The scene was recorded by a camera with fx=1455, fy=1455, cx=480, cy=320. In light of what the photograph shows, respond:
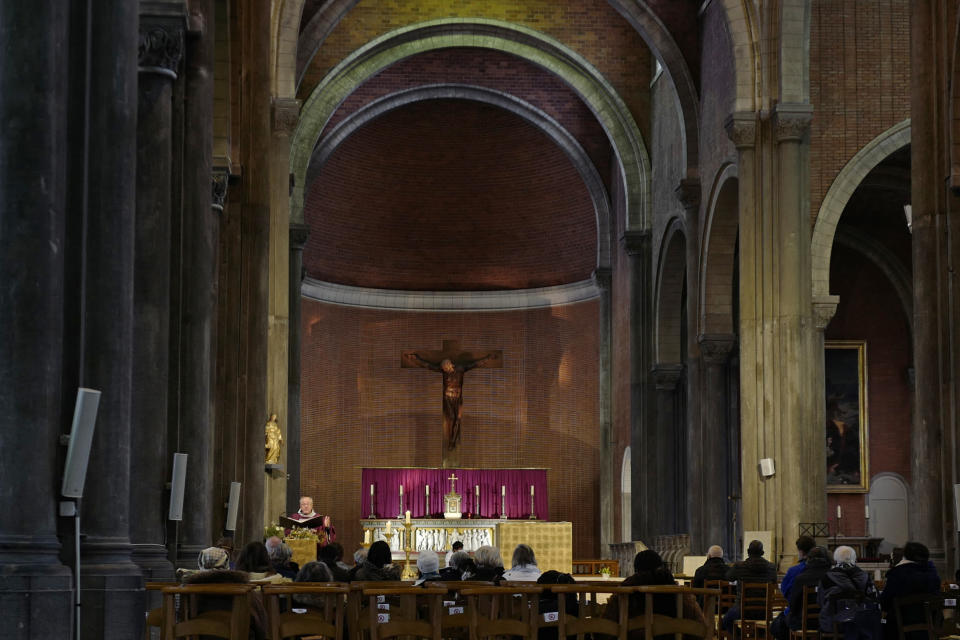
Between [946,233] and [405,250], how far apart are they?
21.1 m

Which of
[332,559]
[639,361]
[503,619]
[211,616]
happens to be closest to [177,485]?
[332,559]

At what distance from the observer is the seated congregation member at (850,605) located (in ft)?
30.3

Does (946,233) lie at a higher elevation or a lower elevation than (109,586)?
higher

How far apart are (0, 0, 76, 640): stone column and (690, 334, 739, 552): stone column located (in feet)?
52.5

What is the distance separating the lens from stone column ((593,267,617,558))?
30656 mm

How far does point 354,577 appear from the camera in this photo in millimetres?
9383

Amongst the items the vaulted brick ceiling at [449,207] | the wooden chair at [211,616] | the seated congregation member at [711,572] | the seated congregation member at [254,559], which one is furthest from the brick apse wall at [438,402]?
the wooden chair at [211,616]

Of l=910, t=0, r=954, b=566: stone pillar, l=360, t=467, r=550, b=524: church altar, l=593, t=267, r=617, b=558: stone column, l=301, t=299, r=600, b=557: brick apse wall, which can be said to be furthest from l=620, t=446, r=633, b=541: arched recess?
l=910, t=0, r=954, b=566: stone pillar

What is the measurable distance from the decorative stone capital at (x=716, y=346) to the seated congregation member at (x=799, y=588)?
11.5 metres

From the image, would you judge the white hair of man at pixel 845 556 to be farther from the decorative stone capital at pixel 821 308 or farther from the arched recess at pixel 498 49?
the arched recess at pixel 498 49

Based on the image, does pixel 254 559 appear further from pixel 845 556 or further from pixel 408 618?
pixel 845 556

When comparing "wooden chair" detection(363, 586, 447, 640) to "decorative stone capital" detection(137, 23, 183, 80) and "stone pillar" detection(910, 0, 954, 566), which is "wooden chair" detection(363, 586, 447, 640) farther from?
"stone pillar" detection(910, 0, 954, 566)

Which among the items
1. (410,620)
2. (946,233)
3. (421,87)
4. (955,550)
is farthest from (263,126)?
(421,87)

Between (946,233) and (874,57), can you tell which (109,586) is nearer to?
(946,233)
